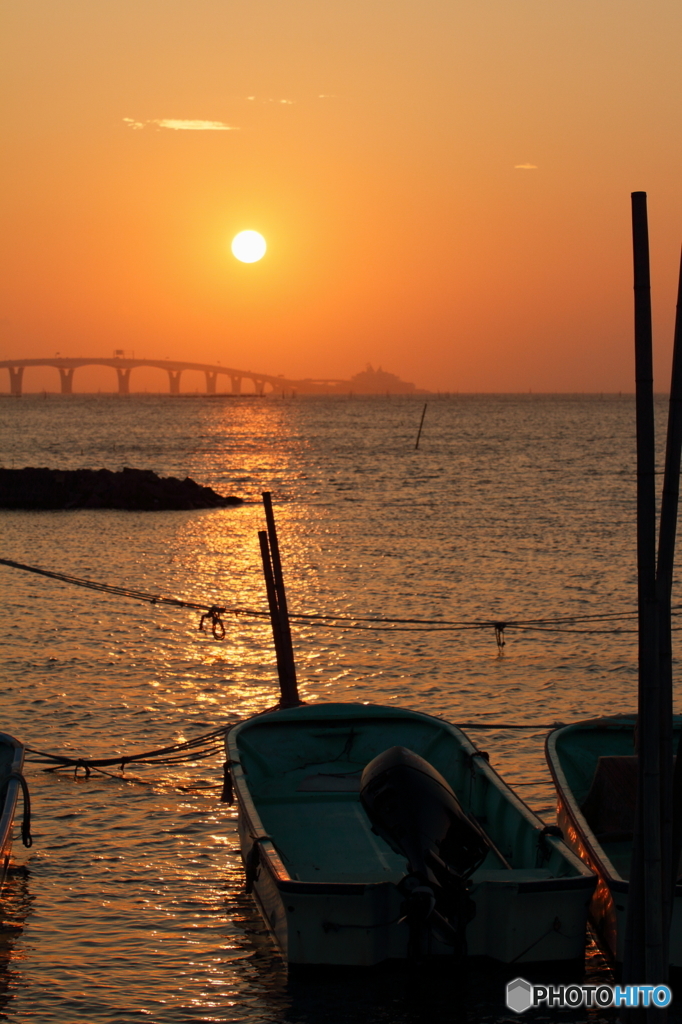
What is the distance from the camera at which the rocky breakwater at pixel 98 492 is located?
51.3 metres

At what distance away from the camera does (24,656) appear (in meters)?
20.9

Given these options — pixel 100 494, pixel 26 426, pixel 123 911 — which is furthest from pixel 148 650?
pixel 26 426

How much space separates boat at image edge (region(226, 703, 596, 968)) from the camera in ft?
25.5

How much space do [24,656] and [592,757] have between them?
13.0 meters

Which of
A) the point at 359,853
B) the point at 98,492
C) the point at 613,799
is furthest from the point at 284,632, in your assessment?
the point at 98,492

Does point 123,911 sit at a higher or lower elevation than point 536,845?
lower

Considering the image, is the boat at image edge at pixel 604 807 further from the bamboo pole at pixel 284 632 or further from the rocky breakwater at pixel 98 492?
the rocky breakwater at pixel 98 492

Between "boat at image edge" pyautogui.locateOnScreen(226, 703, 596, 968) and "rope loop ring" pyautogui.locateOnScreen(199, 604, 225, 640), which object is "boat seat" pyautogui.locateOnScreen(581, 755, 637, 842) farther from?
"rope loop ring" pyautogui.locateOnScreen(199, 604, 225, 640)

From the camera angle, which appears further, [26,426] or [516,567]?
[26,426]

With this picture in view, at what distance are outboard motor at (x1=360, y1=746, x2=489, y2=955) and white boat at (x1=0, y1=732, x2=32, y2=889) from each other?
357cm

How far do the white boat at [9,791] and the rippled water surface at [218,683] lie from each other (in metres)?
0.66

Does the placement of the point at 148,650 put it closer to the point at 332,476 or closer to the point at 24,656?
the point at 24,656

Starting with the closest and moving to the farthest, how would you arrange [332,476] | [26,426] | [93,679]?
[93,679] < [332,476] < [26,426]

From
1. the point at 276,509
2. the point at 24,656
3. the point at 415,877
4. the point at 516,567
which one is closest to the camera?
the point at 415,877
